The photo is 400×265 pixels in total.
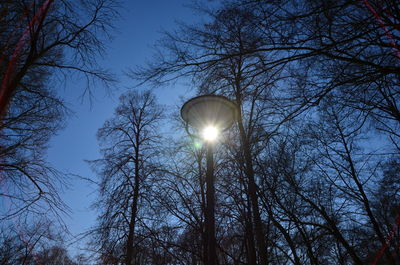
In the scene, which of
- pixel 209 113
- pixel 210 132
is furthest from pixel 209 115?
pixel 210 132

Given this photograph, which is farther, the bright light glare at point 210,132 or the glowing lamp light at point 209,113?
the bright light glare at point 210,132

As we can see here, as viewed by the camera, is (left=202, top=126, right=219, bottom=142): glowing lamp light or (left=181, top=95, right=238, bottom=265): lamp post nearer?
(left=181, top=95, right=238, bottom=265): lamp post

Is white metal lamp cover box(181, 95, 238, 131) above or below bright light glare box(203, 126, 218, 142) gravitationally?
above

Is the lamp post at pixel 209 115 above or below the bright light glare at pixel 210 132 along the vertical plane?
above

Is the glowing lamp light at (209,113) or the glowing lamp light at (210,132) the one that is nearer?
the glowing lamp light at (209,113)

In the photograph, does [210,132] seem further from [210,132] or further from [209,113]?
[209,113]

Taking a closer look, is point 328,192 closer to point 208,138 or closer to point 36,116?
point 208,138

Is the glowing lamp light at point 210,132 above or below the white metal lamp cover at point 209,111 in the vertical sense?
below

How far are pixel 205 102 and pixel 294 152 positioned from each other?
343cm

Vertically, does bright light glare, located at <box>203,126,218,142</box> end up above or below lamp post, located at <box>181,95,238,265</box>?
below

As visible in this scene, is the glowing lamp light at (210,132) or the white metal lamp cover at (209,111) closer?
the white metal lamp cover at (209,111)

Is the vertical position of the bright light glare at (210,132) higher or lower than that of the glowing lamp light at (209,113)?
lower

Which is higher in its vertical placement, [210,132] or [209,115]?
[209,115]

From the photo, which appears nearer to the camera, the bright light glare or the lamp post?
the lamp post
